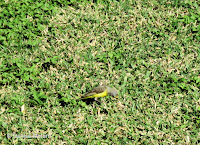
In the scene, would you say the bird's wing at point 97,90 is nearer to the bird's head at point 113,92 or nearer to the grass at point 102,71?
the bird's head at point 113,92

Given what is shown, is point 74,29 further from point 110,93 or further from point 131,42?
point 110,93

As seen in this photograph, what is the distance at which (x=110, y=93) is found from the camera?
4.38 m

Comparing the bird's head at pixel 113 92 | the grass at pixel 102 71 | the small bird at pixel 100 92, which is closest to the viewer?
the grass at pixel 102 71

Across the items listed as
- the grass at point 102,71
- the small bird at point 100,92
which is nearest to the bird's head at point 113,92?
the small bird at point 100,92

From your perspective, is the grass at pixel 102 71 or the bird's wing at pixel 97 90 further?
the bird's wing at pixel 97 90

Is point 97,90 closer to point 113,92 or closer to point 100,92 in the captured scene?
point 100,92

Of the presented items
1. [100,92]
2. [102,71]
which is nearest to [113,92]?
[100,92]

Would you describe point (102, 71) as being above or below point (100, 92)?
above

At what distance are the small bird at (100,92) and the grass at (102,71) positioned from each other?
14 cm

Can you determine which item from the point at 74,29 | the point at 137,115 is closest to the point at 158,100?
the point at 137,115

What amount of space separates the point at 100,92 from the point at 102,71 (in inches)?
26.6

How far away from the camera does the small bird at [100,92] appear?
4.22m

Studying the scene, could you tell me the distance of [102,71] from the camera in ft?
15.7

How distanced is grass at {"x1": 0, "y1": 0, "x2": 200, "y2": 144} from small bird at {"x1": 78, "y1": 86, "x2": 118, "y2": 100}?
0.45ft
